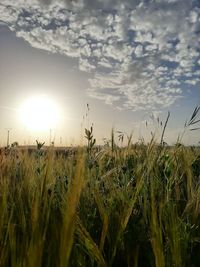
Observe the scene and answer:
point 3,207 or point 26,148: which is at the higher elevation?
point 26,148

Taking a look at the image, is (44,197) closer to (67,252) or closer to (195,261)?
(67,252)

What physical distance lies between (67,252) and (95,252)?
0.97 ft

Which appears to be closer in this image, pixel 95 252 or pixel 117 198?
pixel 95 252

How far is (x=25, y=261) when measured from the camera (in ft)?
Answer: 3.18

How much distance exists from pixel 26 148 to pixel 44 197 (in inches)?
92.5

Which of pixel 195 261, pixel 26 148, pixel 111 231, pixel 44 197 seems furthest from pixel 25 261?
pixel 26 148

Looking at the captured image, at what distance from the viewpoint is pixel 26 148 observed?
11.5 feet

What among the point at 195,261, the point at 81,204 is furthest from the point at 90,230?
the point at 195,261

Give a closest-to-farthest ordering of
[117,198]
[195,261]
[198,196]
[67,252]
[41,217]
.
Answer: [67,252] → [41,217] → [195,261] → [198,196] → [117,198]

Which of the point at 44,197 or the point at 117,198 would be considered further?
the point at 117,198

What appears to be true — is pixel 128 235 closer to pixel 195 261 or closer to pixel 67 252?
pixel 195 261

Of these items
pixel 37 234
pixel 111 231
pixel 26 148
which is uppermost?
pixel 26 148

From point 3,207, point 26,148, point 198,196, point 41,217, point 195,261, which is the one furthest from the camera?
point 26,148

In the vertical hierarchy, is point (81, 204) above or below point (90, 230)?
above
